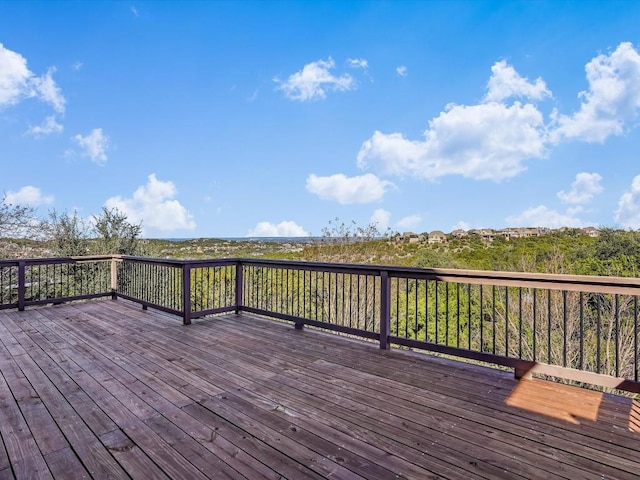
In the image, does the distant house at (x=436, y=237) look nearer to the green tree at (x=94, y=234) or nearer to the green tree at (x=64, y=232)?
the green tree at (x=94, y=234)

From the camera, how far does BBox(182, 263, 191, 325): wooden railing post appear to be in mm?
4754

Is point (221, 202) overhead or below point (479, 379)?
Result: overhead

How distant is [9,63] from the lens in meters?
7.50

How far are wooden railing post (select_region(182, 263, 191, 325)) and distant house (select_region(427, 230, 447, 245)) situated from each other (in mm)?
8074

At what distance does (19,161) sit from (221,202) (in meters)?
5.24

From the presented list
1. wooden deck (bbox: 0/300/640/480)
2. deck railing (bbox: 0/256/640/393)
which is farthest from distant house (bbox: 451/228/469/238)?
wooden deck (bbox: 0/300/640/480)

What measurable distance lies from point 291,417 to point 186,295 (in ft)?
10.3

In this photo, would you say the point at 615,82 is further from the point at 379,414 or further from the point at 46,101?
the point at 46,101

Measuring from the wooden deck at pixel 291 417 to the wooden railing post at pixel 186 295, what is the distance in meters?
1.06

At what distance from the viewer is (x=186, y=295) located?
480 centimetres

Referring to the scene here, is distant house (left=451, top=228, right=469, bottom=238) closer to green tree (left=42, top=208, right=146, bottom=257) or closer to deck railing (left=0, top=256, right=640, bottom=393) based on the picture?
deck railing (left=0, top=256, right=640, bottom=393)

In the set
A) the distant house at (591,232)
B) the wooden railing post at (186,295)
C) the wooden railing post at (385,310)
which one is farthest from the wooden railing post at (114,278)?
the distant house at (591,232)

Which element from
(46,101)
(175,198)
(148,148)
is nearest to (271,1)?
(148,148)

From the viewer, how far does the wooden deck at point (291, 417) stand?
1.68 meters
